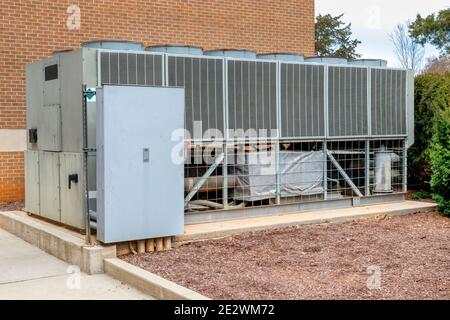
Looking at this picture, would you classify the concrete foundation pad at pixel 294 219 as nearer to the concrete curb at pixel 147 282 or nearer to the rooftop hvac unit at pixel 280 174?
the rooftop hvac unit at pixel 280 174

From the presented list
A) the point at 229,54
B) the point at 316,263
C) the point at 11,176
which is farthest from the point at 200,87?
the point at 11,176

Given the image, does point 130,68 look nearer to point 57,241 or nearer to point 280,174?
point 57,241

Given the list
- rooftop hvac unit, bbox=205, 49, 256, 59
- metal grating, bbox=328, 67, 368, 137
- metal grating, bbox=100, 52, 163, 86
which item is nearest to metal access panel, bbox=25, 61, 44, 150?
metal grating, bbox=100, 52, 163, 86

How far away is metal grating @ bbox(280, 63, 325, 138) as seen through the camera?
368 inches

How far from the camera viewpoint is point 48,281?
258 inches

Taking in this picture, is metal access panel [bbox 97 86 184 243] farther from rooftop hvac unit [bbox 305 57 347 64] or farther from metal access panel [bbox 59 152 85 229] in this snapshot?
rooftop hvac unit [bbox 305 57 347 64]

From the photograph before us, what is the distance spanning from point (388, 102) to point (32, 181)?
6.06 metres

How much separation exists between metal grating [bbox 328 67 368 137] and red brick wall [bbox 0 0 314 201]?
5.39m

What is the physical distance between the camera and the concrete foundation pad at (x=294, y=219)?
7.94 meters

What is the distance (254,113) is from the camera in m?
9.05

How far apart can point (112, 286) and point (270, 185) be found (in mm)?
3604

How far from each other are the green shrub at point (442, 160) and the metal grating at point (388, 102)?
694 millimetres

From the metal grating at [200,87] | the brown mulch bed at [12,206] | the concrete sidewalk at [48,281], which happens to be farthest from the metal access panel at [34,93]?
the brown mulch bed at [12,206]
